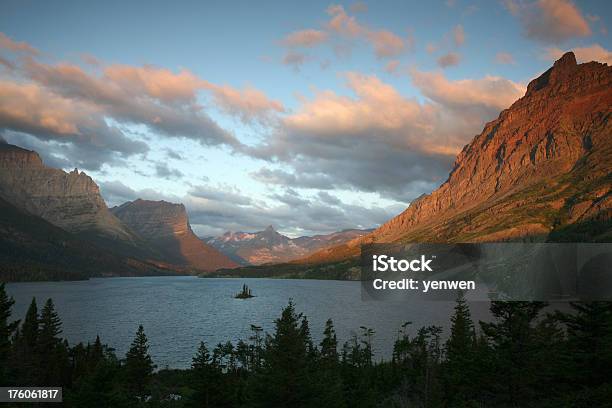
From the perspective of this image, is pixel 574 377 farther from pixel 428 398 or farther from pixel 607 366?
pixel 428 398

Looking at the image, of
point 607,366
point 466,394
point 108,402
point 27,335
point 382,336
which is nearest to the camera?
point 607,366

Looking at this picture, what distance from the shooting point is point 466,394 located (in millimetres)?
59781

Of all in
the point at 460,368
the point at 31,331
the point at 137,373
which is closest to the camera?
the point at 460,368

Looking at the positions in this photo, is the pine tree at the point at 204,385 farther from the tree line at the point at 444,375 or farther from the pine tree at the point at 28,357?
the pine tree at the point at 28,357

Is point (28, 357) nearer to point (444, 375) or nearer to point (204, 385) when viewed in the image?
point (204, 385)

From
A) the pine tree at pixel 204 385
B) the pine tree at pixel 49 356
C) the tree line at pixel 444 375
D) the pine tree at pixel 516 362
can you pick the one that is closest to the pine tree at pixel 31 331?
the pine tree at pixel 49 356

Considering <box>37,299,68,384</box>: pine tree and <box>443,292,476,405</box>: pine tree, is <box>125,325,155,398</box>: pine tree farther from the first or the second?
<box>443,292,476,405</box>: pine tree

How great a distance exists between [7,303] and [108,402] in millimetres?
31899

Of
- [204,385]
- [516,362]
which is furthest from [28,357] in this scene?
[516,362]

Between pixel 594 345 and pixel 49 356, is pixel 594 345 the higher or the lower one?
the higher one

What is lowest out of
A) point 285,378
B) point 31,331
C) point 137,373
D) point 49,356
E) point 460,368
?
point 137,373

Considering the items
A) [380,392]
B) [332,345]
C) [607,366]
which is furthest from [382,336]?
[607,366]

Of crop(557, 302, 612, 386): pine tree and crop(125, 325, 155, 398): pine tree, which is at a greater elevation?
crop(557, 302, 612, 386): pine tree

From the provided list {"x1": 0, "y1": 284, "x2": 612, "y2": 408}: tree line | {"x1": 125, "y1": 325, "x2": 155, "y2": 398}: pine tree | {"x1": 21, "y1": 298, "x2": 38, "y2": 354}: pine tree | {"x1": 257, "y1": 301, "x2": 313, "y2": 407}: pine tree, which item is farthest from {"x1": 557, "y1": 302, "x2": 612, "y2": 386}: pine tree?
{"x1": 21, "y1": 298, "x2": 38, "y2": 354}: pine tree
